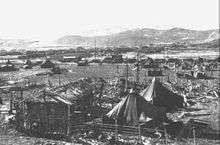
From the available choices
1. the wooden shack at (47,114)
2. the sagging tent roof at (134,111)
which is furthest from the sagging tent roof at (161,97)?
the wooden shack at (47,114)

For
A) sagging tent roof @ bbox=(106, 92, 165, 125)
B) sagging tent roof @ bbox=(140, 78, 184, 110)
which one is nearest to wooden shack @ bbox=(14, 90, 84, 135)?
sagging tent roof @ bbox=(106, 92, 165, 125)

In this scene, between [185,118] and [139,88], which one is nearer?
[185,118]

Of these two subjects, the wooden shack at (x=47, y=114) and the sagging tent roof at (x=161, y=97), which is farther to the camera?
the sagging tent roof at (x=161, y=97)

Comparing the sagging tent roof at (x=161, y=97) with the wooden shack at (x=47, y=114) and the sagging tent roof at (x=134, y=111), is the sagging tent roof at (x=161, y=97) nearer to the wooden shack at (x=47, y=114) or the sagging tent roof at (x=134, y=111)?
the sagging tent roof at (x=134, y=111)

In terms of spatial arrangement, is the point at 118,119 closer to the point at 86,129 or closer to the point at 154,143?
the point at 86,129

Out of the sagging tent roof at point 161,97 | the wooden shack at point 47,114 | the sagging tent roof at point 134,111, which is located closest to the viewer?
the sagging tent roof at point 134,111

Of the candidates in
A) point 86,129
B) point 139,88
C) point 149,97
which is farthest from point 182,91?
point 86,129

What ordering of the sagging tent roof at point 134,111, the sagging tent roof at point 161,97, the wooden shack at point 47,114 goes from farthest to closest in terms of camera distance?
the sagging tent roof at point 161,97 < the wooden shack at point 47,114 < the sagging tent roof at point 134,111
